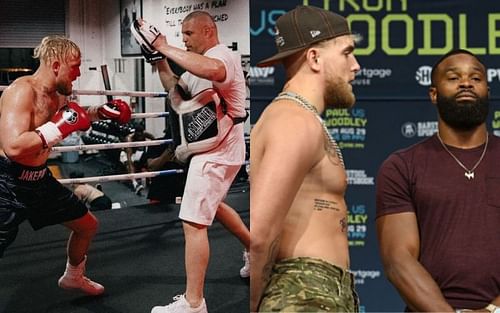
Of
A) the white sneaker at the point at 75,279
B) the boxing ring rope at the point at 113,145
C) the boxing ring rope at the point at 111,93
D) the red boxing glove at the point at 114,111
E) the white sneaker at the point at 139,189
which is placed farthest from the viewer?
the white sneaker at the point at 139,189

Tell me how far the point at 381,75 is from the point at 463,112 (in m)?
0.21

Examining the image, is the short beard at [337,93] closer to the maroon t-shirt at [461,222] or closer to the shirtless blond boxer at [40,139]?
the maroon t-shirt at [461,222]

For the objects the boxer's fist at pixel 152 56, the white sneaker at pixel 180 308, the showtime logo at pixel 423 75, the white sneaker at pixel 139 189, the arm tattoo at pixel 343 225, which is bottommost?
the white sneaker at pixel 180 308

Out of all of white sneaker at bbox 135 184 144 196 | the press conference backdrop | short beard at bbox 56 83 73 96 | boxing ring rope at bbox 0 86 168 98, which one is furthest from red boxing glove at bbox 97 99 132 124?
white sneaker at bbox 135 184 144 196

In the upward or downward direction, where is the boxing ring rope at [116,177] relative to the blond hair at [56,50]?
downward

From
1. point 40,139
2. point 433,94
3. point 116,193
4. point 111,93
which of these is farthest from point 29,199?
point 116,193

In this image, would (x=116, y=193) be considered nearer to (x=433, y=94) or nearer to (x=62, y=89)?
(x=62, y=89)

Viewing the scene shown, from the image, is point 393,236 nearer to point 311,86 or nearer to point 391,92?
point 391,92

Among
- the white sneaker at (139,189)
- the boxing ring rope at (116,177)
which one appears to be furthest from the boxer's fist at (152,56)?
the white sneaker at (139,189)

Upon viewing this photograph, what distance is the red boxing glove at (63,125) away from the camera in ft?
6.61

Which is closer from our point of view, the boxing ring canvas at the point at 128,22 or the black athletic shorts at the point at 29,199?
the black athletic shorts at the point at 29,199

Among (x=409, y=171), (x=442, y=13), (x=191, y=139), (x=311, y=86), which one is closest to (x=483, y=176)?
(x=409, y=171)

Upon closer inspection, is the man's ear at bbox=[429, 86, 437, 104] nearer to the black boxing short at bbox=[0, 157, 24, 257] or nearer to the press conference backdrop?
the press conference backdrop

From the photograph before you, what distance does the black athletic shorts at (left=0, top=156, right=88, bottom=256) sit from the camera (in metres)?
2.10
